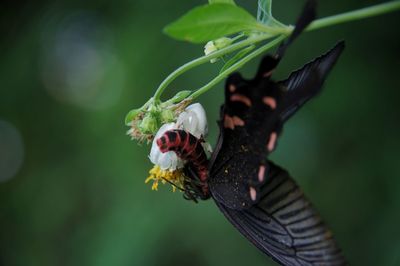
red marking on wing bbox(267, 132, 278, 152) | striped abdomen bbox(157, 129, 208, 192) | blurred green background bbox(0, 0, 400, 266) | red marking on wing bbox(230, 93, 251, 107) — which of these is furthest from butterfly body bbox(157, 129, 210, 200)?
blurred green background bbox(0, 0, 400, 266)

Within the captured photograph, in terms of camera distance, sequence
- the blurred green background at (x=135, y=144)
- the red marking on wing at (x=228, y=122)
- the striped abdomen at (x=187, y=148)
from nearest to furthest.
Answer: the red marking on wing at (x=228, y=122) → the striped abdomen at (x=187, y=148) → the blurred green background at (x=135, y=144)

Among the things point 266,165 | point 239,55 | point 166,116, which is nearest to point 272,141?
point 266,165

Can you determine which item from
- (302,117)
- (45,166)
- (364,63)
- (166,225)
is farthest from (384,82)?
(45,166)

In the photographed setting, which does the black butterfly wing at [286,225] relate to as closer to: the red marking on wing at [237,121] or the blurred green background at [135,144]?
the red marking on wing at [237,121]

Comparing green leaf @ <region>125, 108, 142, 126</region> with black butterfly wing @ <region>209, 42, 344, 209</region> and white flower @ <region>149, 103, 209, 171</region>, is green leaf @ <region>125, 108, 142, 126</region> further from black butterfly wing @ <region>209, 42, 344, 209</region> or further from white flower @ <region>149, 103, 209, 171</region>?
black butterfly wing @ <region>209, 42, 344, 209</region>

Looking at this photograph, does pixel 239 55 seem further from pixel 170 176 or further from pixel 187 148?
pixel 170 176

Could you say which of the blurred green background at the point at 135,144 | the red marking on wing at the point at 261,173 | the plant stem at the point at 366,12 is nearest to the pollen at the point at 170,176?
the red marking on wing at the point at 261,173
